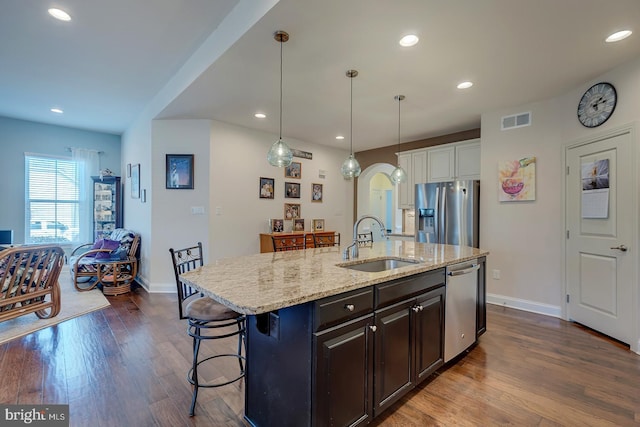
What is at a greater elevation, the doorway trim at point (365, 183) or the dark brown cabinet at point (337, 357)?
the doorway trim at point (365, 183)

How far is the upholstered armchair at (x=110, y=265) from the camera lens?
14.9ft

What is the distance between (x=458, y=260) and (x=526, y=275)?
2201 millimetres

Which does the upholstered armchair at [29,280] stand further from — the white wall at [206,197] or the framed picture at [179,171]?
the framed picture at [179,171]

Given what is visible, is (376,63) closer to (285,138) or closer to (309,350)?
(309,350)

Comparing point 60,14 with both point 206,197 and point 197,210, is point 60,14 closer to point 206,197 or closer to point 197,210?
point 206,197

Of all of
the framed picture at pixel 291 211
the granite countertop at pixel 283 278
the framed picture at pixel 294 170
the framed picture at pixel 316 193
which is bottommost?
the granite countertop at pixel 283 278

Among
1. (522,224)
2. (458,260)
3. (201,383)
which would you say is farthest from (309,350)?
(522,224)

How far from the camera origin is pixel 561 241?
11.7 feet

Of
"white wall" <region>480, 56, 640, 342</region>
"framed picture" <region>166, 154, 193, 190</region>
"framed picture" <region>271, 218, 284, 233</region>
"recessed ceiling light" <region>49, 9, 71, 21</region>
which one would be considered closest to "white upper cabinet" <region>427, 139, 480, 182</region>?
"white wall" <region>480, 56, 640, 342</region>

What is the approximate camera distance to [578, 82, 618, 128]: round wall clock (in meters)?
3.00

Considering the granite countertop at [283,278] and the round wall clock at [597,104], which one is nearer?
the granite countertop at [283,278]

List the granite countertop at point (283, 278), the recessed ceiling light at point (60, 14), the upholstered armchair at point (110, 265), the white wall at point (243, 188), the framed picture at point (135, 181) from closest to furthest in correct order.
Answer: the granite countertop at point (283, 278) → the recessed ceiling light at point (60, 14) → the upholstered armchair at point (110, 265) → the white wall at point (243, 188) → the framed picture at point (135, 181)

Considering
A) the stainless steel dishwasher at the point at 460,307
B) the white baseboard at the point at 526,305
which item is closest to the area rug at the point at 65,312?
the stainless steel dishwasher at the point at 460,307

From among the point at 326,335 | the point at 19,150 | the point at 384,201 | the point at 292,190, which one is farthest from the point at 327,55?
the point at 384,201
